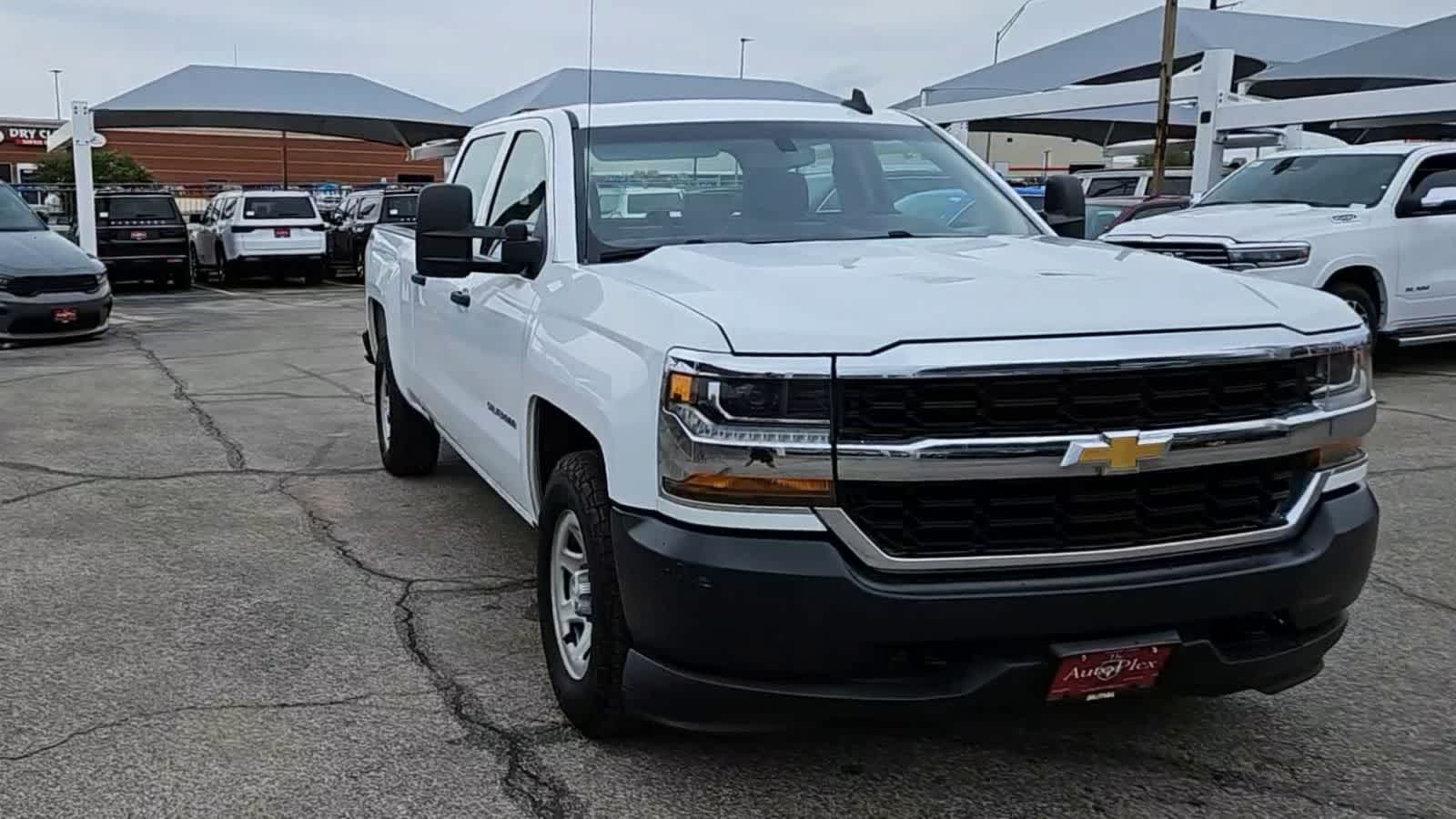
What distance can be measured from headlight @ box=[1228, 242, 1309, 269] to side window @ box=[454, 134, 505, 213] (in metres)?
5.83

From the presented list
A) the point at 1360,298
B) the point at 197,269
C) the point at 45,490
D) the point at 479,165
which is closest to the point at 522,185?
the point at 479,165

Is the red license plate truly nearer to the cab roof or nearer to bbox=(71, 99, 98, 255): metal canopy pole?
the cab roof

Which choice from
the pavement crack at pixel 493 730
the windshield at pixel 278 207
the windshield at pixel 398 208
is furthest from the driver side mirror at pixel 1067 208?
the windshield at pixel 278 207

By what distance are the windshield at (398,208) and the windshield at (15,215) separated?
757 centimetres

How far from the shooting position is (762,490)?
2.90 meters

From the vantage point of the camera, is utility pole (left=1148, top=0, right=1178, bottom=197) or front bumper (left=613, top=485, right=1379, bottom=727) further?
utility pole (left=1148, top=0, right=1178, bottom=197)

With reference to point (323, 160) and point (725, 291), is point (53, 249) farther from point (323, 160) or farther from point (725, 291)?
point (323, 160)

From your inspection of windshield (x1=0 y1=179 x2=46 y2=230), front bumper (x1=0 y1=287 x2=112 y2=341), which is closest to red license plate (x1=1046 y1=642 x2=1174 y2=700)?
front bumper (x1=0 y1=287 x2=112 y2=341)

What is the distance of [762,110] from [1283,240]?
19.8ft

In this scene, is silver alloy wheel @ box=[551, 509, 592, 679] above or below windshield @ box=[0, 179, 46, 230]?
below

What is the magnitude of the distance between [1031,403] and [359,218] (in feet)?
73.6

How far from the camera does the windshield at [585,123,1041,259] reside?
436 cm

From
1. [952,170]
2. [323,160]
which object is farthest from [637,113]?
[323,160]

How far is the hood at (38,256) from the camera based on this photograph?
13.0 meters
